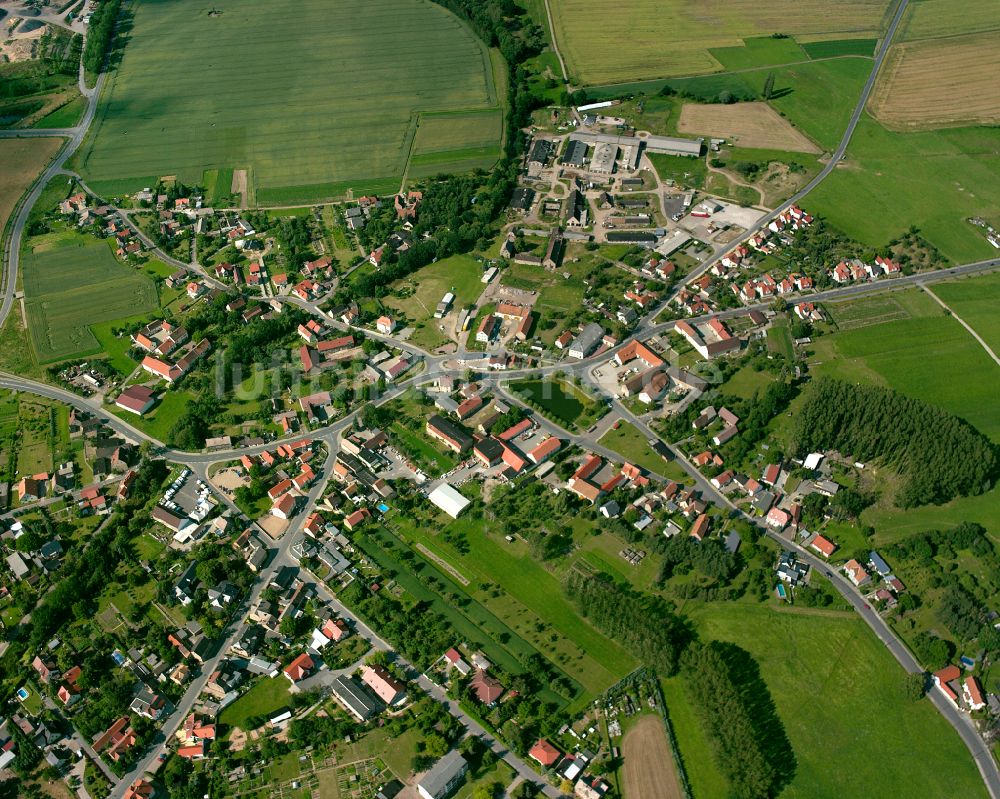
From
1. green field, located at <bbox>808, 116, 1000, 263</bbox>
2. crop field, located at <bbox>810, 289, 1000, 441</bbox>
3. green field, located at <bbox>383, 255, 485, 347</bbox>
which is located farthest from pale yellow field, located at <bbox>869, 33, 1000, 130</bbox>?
green field, located at <bbox>383, 255, 485, 347</bbox>

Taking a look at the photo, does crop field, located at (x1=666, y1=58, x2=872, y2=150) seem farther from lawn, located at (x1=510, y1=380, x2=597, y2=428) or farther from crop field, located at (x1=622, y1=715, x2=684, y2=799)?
crop field, located at (x1=622, y1=715, x2=684, y2=799)

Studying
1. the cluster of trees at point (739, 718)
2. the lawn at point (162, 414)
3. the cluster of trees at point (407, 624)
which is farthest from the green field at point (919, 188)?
the lawn at point (162, 414)

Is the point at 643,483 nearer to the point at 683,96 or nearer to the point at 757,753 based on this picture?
the point at 757,753

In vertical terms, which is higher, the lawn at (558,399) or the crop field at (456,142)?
the crop field at (456,142)

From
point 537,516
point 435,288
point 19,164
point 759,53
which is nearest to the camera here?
point 537,516

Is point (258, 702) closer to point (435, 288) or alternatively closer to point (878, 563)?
point (878, 563)

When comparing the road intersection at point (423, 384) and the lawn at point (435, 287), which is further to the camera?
the lawn at point (435, 287)

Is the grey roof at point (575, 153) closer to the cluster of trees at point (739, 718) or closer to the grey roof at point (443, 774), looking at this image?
the cluster of trees at point (739, 718)

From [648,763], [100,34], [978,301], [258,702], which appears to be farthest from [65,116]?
[978,301]
